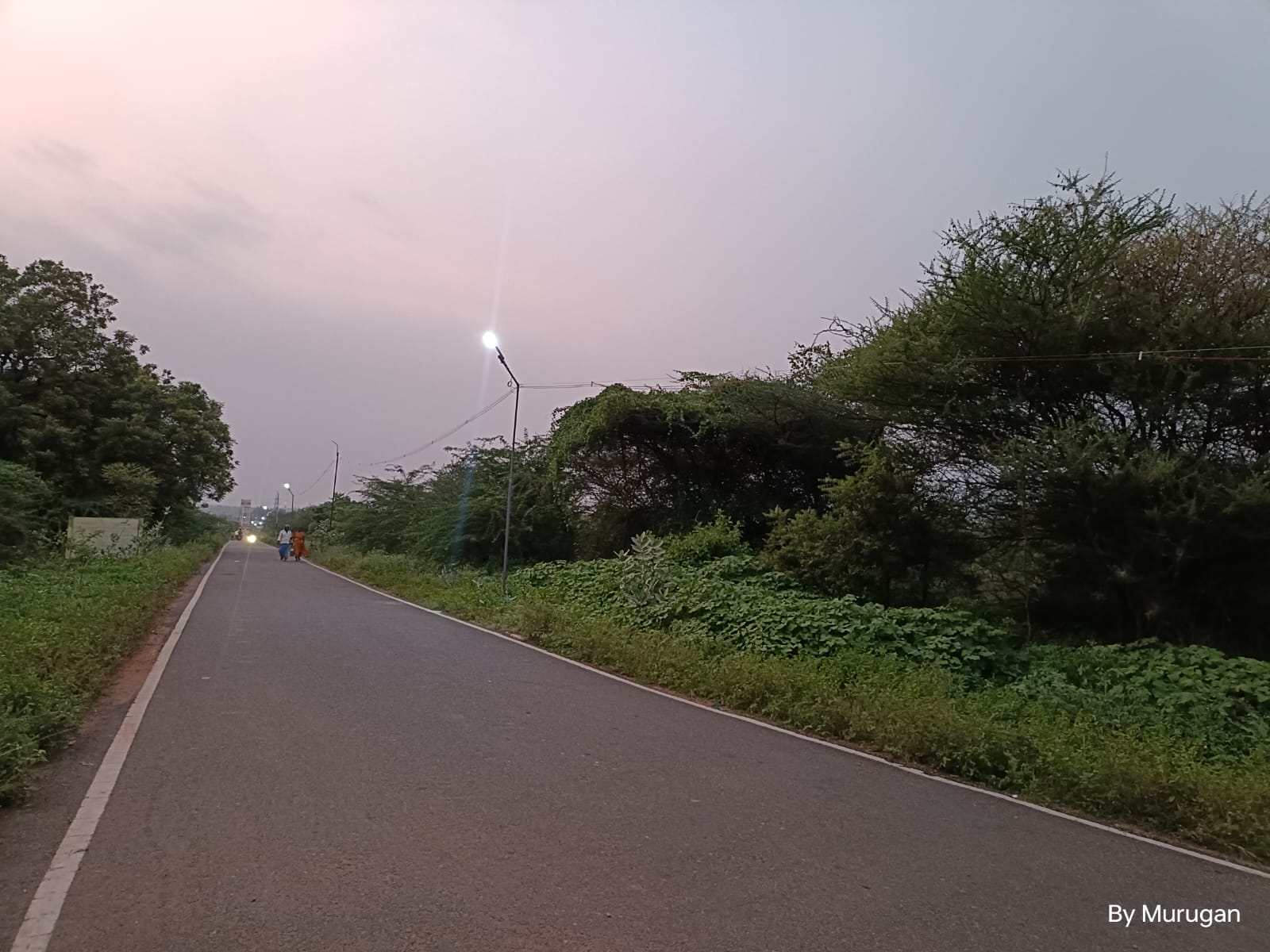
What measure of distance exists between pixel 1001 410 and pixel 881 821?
10961 mm

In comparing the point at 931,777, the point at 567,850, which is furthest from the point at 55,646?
the point at 931,777

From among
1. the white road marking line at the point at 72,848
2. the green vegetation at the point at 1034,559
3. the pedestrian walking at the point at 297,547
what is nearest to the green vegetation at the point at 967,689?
the green vegetation at the point at 1034,559

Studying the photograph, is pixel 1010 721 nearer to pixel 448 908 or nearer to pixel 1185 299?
pixel 448 908

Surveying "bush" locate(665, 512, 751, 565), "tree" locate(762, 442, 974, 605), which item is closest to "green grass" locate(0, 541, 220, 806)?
"bush" locate(665, 512, 751, 565)

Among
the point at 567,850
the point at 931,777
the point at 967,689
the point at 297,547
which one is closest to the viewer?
the point at 567,850

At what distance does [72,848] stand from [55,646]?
520cm

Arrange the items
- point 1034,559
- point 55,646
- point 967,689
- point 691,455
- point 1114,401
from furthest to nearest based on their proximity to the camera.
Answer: point 691,455, point 1034,559, point 1114,401, point 967,689, point 55,646

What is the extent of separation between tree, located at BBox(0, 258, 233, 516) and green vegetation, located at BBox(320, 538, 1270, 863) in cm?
2370

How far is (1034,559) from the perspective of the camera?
1585 centimetres

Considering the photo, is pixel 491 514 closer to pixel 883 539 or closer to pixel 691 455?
pixel 691 455

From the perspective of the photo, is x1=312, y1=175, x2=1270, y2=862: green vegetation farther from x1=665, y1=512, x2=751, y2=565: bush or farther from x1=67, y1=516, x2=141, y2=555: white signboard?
x1=67, y1=516, x2=141, y2=555: white signboard

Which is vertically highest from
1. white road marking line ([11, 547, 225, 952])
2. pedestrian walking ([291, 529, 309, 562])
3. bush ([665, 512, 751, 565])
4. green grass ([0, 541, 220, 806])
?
bush ([665, 512, 751, 565])

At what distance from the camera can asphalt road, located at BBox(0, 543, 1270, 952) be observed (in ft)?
12.6

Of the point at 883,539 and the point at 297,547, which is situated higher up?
the point at 883,539
